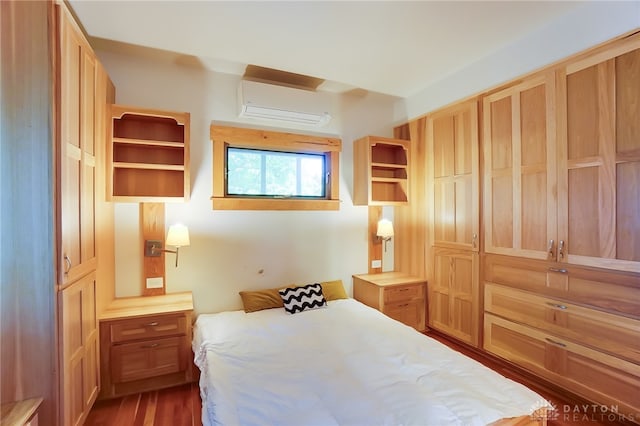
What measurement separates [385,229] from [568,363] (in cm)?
187

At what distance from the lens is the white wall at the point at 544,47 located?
1850mm

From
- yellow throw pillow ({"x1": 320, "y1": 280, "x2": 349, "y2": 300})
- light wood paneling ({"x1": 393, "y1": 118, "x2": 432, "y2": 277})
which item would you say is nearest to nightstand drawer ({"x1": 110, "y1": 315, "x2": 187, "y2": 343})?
yellow throw pillow ({"x1": 320, "y1": 280, "x2": 349, "y2": 300})

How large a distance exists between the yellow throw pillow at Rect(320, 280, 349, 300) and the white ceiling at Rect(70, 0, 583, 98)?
215cm

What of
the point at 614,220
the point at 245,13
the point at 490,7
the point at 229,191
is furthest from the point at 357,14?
the point at 614,220

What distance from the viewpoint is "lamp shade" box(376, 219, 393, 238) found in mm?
3400

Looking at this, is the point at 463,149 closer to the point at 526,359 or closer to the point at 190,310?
the point at 526,359

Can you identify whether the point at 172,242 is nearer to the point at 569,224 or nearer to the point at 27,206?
the point at 27,206

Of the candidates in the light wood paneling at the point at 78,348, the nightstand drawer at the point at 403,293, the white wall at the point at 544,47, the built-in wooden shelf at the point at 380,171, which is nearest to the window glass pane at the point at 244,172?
the built-in wooden shelf at the point at 380,171

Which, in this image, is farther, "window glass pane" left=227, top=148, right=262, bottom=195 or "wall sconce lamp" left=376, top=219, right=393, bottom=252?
"wall sconce lamp" left=376, top=219, right=393, bottom=252

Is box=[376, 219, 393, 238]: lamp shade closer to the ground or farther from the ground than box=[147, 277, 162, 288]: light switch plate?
farther from the ground

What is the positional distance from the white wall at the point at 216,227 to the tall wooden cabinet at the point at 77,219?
0.54 m

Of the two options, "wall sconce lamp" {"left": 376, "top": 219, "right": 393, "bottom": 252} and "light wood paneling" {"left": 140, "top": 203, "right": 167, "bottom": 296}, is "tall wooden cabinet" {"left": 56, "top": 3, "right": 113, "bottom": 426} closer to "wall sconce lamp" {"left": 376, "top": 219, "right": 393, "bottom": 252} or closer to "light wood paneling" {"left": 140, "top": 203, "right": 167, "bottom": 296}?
"light wood paneling" {"left": 140, "top": 203, "right": 167, "bottom": 296}

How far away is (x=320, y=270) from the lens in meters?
3.29

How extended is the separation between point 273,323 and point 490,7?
2818 millimetres
